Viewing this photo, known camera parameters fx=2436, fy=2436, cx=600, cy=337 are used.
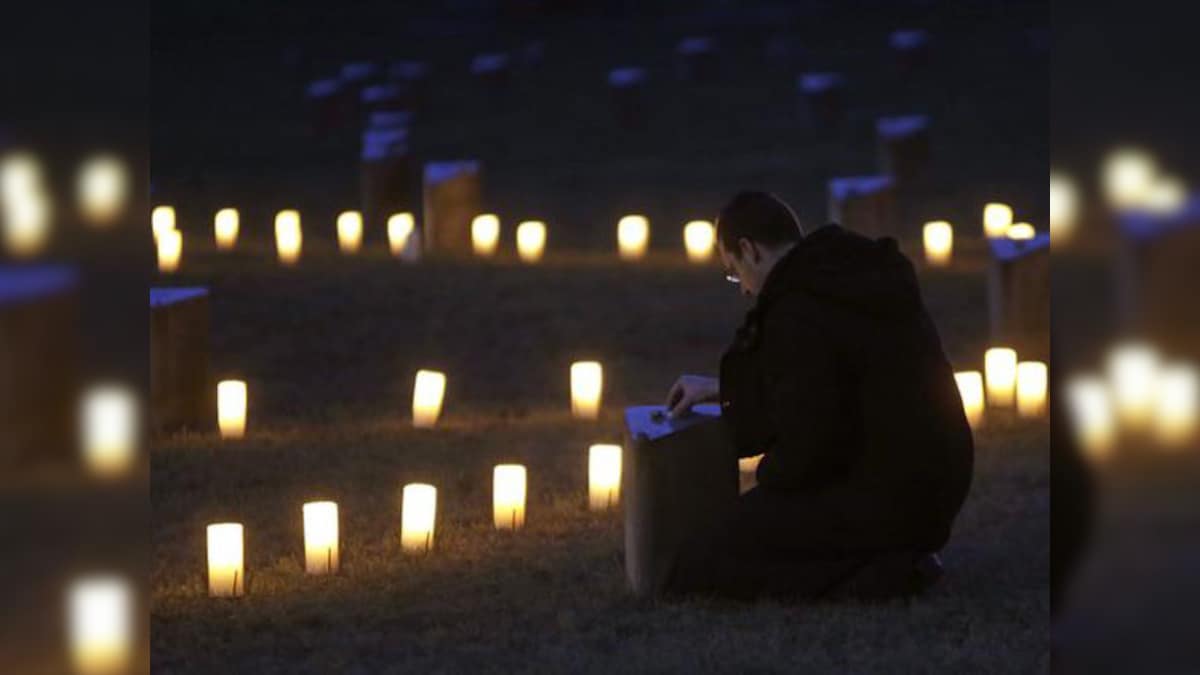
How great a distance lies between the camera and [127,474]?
6020 millimetres

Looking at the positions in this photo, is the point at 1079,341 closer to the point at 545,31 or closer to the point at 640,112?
the point at 640,112

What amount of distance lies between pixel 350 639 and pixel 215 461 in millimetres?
2284

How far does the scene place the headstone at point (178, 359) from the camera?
811cm

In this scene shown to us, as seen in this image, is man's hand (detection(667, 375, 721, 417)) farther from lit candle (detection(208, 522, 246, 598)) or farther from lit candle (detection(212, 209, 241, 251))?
lit candle (detection(212, 209, 241, 251))

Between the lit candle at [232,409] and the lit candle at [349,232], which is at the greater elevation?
the lit candle at [232,409]

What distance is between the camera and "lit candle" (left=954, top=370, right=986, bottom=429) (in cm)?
806

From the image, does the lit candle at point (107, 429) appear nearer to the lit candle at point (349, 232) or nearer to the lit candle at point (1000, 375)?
the lit candle at point (1000, 375)

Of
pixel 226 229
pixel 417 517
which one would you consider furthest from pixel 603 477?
pixel 226 229

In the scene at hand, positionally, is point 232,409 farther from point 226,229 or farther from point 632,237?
point 226,229

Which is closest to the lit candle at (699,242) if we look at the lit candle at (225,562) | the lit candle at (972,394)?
the lit candle at (972,394)

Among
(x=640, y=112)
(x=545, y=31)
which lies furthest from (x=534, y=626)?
(x=545, y=31)

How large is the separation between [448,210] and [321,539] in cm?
583

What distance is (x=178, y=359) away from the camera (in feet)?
26.8

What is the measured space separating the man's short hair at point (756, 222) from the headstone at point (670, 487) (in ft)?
1.55
